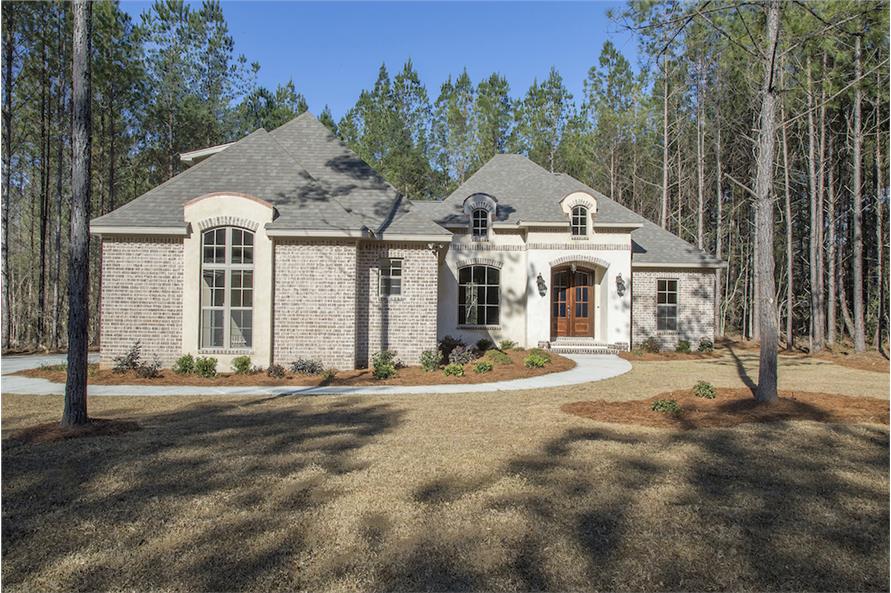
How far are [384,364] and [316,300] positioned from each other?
227 centimetres

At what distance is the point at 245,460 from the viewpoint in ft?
18.1

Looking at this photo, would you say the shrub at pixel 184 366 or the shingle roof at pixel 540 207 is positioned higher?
the shingle roof at pixel 540 207

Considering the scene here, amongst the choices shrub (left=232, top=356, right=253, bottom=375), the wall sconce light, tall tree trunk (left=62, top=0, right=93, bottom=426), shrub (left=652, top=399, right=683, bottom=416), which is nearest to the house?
shrub (left=232, top=356, right=253, bottom=375)

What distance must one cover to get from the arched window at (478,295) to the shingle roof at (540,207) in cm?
189

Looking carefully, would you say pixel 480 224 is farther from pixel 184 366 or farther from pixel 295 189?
pixel 184 366

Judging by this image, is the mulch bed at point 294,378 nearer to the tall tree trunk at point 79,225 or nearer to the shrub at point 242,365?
the shrub at point 242,365

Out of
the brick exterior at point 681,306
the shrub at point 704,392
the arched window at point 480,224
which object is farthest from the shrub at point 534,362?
the brick exterior at point 681,306

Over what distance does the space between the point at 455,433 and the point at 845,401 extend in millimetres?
7028

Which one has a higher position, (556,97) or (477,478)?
(556,97)

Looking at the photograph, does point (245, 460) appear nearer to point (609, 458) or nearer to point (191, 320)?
point (609, 458)

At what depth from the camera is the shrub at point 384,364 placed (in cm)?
1144

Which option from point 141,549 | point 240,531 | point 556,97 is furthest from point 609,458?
point 556,97

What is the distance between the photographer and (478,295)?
59.1 ft

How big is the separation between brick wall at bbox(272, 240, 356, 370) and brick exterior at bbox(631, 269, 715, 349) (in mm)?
11505
